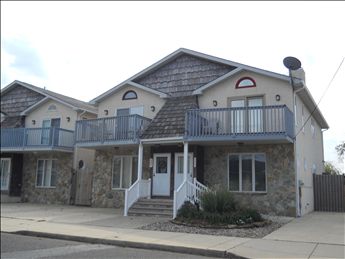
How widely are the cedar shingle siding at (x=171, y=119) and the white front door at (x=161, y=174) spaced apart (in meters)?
1.51

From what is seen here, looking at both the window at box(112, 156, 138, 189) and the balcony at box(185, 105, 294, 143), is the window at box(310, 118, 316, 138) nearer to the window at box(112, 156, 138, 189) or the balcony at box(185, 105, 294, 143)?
the balcony at box(185, 105, 294, 143)

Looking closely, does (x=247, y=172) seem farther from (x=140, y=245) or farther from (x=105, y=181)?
(x=140, y=245)

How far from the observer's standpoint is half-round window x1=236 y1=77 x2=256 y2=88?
18047mm

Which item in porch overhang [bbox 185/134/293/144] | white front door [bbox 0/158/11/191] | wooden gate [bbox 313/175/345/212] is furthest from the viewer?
white front door [bbox 0/158/11/191]

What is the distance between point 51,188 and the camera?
2400 cm

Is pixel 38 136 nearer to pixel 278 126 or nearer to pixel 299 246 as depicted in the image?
pixel 278 126

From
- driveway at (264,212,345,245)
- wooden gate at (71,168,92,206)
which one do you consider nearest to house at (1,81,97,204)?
wooden gate at (71,168,92,206)

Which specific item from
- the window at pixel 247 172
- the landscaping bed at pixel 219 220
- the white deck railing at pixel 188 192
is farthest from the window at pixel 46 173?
the landscaping bed at pixel 219 220

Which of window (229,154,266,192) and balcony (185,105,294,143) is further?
window (229,154,266,192)

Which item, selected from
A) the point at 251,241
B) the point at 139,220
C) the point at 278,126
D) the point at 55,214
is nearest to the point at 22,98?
the point at 55,214

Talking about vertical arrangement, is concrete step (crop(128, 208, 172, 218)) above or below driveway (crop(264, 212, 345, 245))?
above

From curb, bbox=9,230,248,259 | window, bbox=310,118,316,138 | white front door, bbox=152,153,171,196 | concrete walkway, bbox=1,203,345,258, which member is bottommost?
curb, bbox=9,230,248,259

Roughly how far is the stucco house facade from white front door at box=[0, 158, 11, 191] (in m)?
5.99

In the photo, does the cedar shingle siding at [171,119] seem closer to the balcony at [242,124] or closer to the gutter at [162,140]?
the gutter at [162,140]
